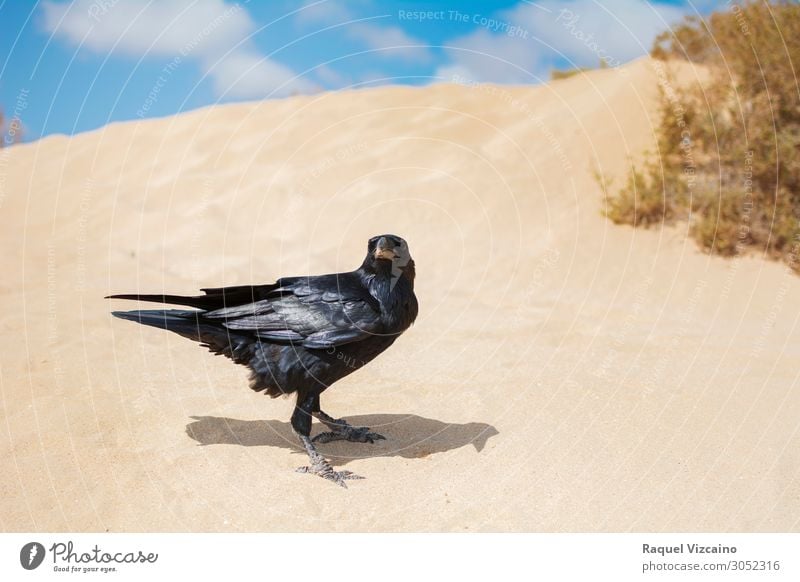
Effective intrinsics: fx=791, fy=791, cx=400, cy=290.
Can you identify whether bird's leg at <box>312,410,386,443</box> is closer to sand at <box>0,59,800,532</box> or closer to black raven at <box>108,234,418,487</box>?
sand at <box>0,59,800,532</box>

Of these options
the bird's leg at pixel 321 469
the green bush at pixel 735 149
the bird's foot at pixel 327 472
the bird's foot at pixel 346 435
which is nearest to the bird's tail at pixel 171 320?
the bird's leg at pixel 321 469

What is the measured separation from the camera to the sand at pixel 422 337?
5227mm

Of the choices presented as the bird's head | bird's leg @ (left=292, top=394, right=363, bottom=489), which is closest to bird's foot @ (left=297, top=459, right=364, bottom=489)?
bird's leg @ (left=292, top=394, right=363, bottom=489)

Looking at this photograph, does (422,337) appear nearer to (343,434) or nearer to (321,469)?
(343,434)

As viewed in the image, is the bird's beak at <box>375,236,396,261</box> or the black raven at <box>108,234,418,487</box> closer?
the bird's beak at <box>375,236,396,261</box>

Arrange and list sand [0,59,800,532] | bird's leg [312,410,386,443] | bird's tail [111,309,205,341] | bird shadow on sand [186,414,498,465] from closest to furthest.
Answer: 1. sand [0,59,800,532]
2. bird's tail [111,309,205,341]
3. bird shadow on sand [186,414,498,465]
4. bird's leg [312,410,386,443]

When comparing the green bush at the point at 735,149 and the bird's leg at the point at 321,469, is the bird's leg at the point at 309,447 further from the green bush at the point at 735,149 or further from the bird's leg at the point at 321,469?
the green bush at the point at 735,149

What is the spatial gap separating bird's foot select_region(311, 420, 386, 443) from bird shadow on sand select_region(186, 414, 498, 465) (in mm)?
40

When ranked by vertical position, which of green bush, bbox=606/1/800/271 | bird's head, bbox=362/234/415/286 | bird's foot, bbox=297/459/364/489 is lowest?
bird's foot, bbox=297/459/364/489

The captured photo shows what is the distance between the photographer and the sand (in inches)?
206

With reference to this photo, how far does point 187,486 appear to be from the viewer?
5.29 meters

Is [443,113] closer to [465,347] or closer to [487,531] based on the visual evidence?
[465,347]

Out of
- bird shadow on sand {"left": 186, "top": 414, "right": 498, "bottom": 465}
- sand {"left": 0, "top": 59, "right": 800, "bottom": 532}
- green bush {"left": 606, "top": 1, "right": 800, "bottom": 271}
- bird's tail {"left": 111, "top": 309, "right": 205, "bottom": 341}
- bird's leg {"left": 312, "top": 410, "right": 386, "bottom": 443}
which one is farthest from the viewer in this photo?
green bush {"left": 606, "top": 1, "right": 800, "bottom": 271}
